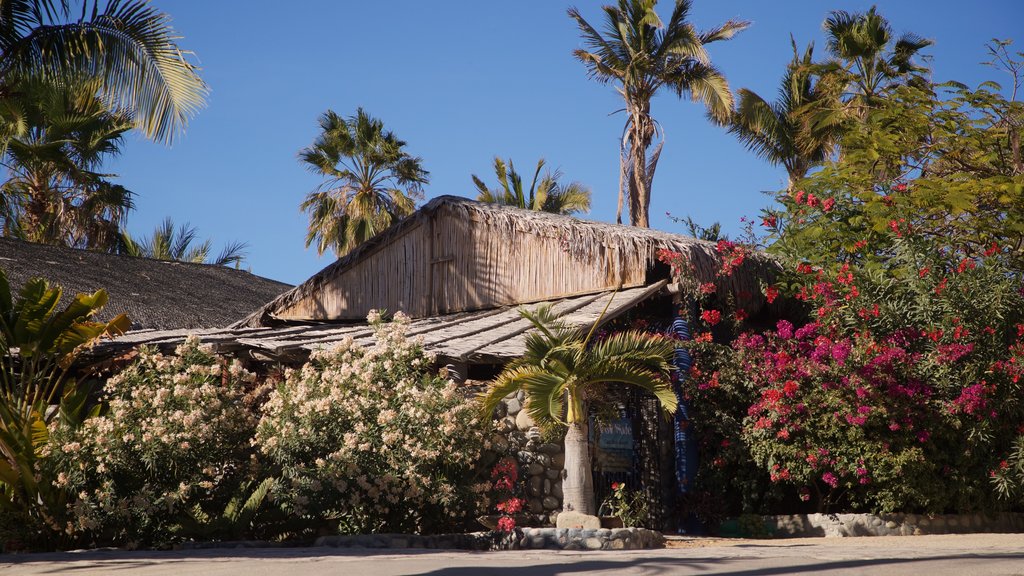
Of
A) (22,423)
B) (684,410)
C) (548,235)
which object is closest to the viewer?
(22,423)

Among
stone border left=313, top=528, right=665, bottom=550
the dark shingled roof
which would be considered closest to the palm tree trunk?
the dark shingled roof

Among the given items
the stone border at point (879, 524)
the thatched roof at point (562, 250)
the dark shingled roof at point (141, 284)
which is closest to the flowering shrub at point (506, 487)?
the stone border at point (879, 524)

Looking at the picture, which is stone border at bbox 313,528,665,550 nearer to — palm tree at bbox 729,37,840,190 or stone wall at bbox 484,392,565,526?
stone wall at bbox 484,392,565,526

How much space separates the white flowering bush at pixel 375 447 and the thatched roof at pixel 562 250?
13.5 feet

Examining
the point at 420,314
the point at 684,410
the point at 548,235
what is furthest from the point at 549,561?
the point at 420,314

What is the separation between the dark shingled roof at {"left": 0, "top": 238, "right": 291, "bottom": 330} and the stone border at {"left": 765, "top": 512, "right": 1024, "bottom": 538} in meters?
11.4

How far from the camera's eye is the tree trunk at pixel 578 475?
9.80 meters

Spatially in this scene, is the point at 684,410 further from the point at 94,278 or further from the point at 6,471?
the point at 94,278

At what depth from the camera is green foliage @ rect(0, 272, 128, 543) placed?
896 centimetres

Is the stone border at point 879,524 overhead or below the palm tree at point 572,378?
below

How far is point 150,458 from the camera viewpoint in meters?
8.76

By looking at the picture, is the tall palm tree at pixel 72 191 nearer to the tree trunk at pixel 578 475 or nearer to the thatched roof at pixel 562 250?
the thatched roof at pixel 562 250

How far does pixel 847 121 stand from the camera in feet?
64.8

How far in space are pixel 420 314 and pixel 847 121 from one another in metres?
10.3
